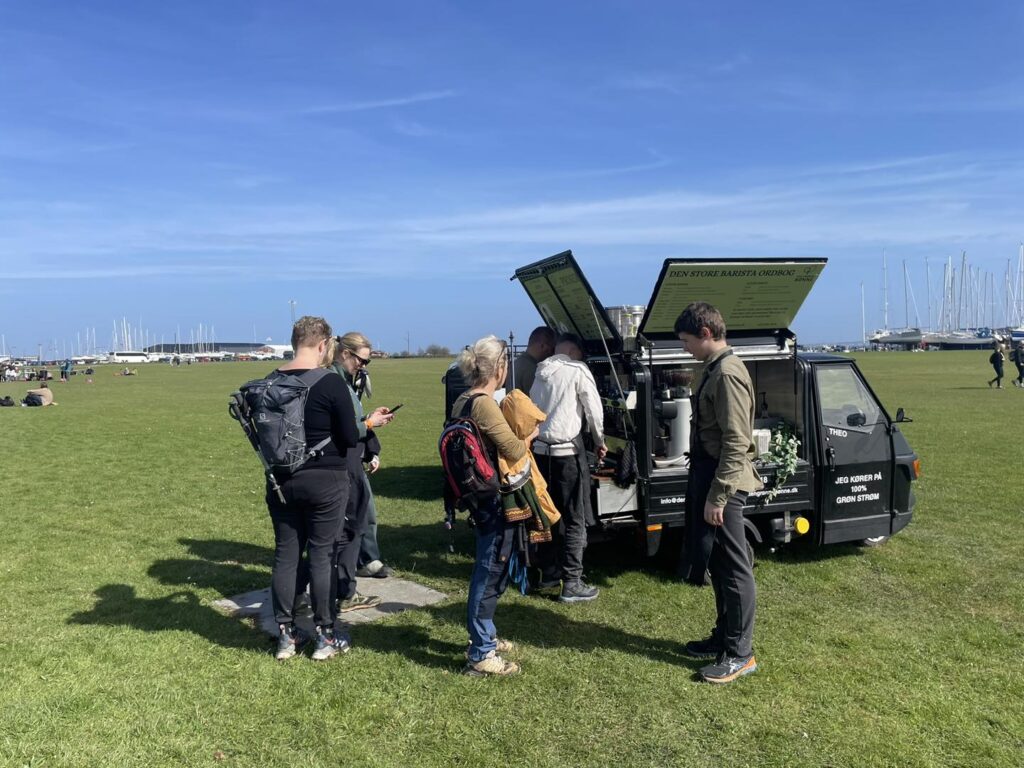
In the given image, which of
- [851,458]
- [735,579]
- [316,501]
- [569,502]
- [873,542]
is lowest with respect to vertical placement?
[873,542]

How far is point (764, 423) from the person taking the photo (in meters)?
7.01

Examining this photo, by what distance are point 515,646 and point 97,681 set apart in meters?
2.55

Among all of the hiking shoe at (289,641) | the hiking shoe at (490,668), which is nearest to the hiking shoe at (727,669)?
the hiking shoe at (490,668)

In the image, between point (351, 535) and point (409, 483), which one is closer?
point (351, 535)

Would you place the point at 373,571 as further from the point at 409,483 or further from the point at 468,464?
the point at 409,483

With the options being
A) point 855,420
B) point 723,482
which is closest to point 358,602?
point 723,482

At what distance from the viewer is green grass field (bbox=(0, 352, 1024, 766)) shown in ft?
12.3

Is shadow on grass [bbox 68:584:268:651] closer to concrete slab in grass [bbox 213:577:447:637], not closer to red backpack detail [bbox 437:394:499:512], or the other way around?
concrete slab in grass [bbox 213:577:447:637]

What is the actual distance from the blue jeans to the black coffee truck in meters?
1.95

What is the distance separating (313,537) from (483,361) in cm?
156

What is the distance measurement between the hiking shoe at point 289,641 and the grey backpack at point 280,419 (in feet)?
3.73

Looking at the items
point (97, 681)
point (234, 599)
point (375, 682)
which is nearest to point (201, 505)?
point (234, 599)

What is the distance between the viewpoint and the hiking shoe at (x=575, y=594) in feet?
19.2

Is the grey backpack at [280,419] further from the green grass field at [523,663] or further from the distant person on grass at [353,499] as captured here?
the green grass field at [523,663]
